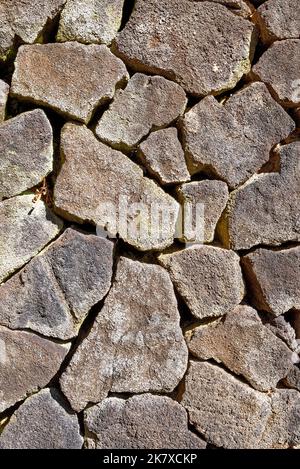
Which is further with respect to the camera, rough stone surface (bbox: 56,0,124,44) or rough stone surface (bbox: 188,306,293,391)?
rough stone surface (bbox: 188,306,293,391)

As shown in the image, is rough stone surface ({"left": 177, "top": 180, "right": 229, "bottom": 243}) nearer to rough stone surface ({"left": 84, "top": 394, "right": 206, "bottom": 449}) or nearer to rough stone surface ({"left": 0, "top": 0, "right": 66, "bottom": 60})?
rough stone surface ({"left": 84, "top": 394, "right": 206, "bottom": 449})

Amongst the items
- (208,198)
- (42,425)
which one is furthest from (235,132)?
(42,425)

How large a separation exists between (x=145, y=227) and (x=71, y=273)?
9.6 inches

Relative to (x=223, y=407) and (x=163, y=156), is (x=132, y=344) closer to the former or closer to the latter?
(x=223, y=407)

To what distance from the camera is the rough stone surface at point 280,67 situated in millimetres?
1722

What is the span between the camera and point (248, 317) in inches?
68.6

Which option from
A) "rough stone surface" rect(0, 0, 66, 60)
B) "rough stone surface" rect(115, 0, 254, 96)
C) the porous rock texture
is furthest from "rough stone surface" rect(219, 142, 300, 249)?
"rough stone surface" rect(0, 0, 66, 60)

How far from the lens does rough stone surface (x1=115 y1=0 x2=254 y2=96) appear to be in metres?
1.64
